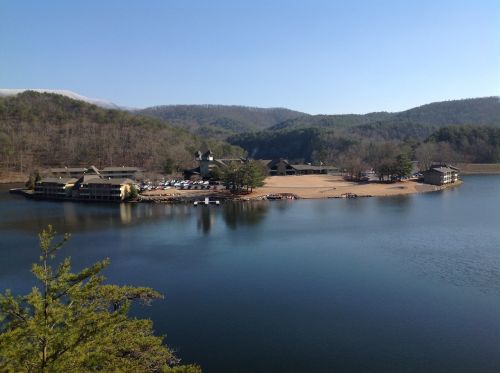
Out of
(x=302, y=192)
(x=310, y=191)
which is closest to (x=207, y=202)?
(x=302, y=192)

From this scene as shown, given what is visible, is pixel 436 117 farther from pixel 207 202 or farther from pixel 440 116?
pixel 207 202

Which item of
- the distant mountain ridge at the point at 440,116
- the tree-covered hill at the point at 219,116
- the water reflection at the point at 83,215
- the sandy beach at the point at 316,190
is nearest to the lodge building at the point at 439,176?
the sandy beach at the point at 316,190

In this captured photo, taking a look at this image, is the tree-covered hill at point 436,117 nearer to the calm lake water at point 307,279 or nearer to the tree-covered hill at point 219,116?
the tree-covered hill at point 219,116

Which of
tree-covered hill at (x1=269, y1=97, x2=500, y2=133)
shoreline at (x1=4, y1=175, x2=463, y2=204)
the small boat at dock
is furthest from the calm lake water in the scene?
tree-covered hill at (x1=269, y1=97, x2=500, y2=133)

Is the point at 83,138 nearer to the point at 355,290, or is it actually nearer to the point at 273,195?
the point at 273,195

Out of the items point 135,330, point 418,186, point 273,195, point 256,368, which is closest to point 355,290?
point 256,368
